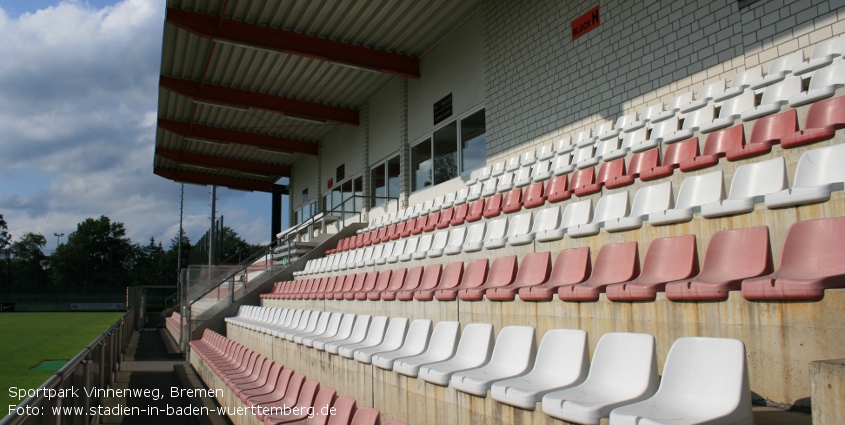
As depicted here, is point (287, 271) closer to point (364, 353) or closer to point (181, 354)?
point (181, 354)

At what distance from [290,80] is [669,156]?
10.5m

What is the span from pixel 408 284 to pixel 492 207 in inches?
64.4

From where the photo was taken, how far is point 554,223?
4715mm

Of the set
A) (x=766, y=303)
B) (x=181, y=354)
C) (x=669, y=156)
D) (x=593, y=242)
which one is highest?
(x=669, y=156)

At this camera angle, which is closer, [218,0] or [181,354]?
[218,0]

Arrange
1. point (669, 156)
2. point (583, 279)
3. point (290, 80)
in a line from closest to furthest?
1. point (583, 279)
2. point (669, 156)
3. point (290, 80)

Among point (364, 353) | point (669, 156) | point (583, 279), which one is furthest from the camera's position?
point (669, 156)

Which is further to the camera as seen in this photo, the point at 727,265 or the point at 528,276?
the point at 528,276

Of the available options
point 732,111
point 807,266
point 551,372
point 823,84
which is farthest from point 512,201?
point 807,266

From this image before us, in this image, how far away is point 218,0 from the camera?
968 centimetres

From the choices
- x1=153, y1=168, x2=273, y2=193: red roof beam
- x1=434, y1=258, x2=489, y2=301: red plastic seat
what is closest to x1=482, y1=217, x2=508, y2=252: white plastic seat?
x1=434, y1=258, x2=489, y2=301: red plastic seat

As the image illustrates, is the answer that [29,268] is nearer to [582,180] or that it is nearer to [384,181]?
[384,181]

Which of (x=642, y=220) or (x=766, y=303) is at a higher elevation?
(x=642, y=220)

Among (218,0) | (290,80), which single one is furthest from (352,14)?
(290,80)
